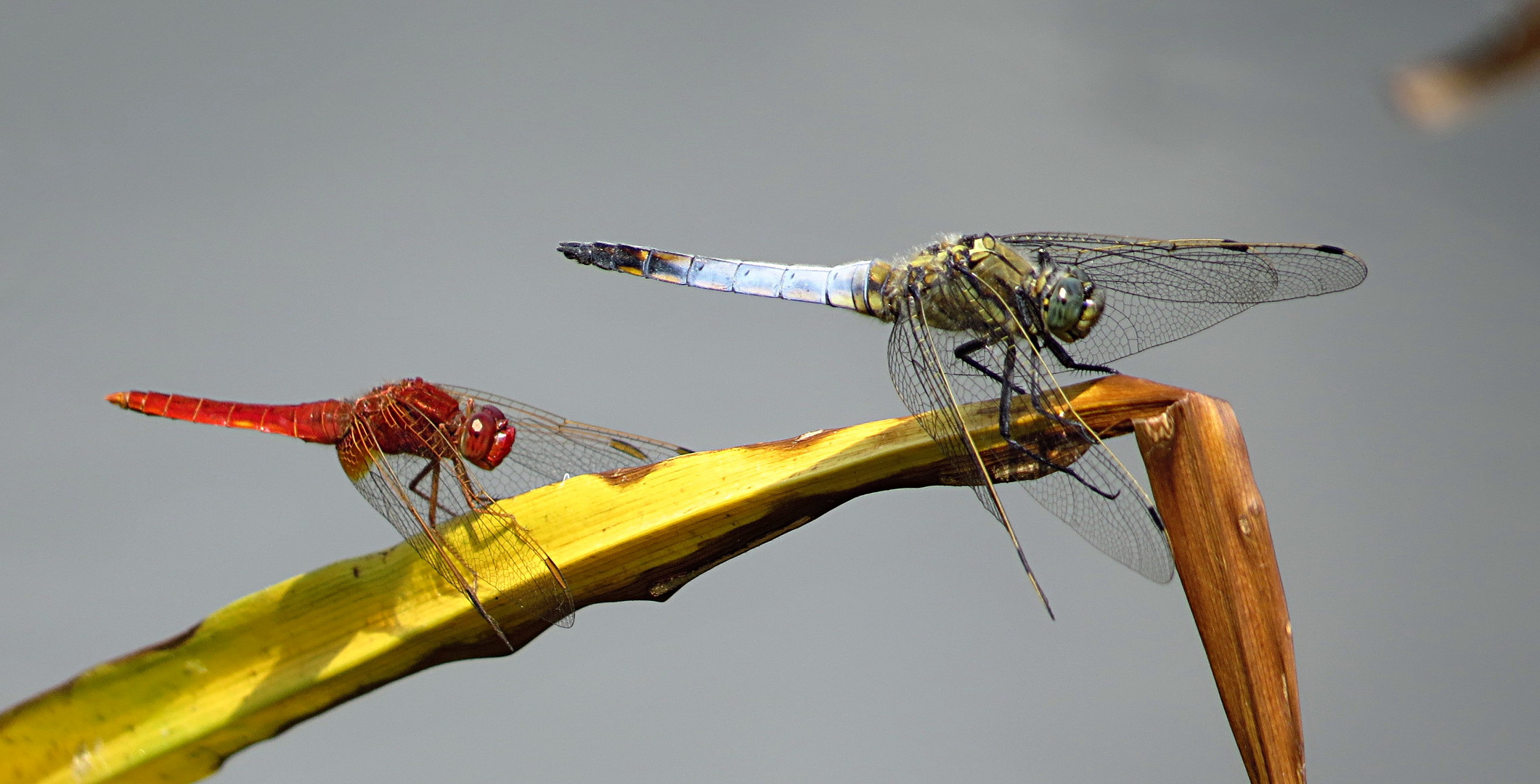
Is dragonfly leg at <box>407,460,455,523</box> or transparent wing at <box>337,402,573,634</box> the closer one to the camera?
transparent wing at <box>337,402,573,634</box>

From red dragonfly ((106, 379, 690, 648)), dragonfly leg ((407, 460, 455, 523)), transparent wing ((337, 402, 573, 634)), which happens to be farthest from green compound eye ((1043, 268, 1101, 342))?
dragonfly leg ((407, 460, 455, 523))

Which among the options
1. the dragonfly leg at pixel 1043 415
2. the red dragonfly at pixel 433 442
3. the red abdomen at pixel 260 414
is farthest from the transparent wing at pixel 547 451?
the dragonfly leg at pixel 1043 415

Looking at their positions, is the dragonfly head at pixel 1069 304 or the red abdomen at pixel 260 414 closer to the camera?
the dragonfly head at pixel 1069 304

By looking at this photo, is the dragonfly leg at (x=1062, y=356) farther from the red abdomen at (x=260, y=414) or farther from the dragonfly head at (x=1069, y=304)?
the red abdomen at (x=260, y=414)

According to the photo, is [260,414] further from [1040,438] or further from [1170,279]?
[1170,279]

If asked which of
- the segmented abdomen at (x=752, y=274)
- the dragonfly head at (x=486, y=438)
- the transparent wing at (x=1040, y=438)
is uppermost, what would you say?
the segmented abdomen at (x=752, y=274)

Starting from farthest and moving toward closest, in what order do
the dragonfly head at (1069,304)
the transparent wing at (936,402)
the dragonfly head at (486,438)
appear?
the dragonfly head at (486,438) < the dragonfly head at (1069,304) < the transparent wing at (936,402)

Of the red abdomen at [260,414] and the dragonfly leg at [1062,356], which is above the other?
the red abdomen at [260,414]

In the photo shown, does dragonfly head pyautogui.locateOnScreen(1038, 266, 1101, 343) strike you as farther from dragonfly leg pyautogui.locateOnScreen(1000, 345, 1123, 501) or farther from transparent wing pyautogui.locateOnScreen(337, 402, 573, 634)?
transparent wing pyautogui.locateOnScreen(337, 402, 573, 634)

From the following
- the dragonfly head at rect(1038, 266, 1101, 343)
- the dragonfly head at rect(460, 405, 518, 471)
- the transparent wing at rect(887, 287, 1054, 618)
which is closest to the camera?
the transparent wing at rect(887, 287, 1054, 618)
